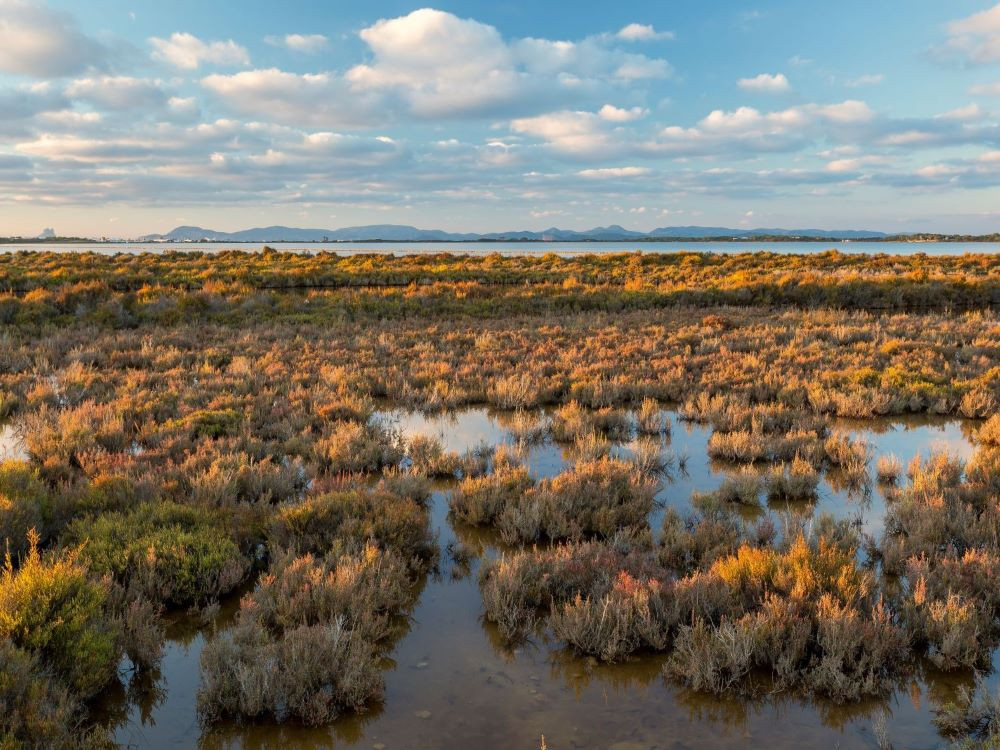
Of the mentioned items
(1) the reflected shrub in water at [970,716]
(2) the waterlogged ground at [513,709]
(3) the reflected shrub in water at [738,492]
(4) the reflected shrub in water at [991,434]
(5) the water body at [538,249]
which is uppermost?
(5) the water body at [538,249]

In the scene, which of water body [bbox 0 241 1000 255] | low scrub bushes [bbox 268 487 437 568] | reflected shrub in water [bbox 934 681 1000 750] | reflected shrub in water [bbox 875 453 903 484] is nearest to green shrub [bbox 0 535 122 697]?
low scrub bushes [bbox 268 487 437 568]

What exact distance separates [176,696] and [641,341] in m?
15.3

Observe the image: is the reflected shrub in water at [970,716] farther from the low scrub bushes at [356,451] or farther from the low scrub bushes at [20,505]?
the low scrub bushes at [20,505]

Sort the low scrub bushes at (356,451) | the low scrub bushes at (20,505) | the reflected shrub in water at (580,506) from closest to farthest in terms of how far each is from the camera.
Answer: the low scrub bushes at (20,505)
the reflected shrub in water at (580,506)
the low scrub bushes at (356,451)

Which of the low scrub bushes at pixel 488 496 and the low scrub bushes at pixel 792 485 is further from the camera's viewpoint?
the low scrub bushes at pixel 792 485

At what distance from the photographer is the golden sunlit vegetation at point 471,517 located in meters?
4.28

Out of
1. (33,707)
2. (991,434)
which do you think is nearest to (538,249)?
(991,434)

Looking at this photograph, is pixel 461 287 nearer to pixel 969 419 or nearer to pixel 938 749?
pixel 969 419

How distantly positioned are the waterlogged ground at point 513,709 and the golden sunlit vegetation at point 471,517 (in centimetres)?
14

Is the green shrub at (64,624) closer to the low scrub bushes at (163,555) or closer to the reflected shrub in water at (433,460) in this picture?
the low scrub bushes at (163,555)

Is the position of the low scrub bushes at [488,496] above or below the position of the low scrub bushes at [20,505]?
below

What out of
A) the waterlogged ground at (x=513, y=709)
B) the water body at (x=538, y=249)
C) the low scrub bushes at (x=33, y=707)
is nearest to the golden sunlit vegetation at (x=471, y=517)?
the low scrub bushes at (x=33, y=707)

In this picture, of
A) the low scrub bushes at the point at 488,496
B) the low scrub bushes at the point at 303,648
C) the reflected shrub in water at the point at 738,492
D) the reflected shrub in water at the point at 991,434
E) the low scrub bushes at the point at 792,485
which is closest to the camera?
the low scrub bushes at the point at 303,648

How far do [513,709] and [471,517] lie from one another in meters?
2.90
